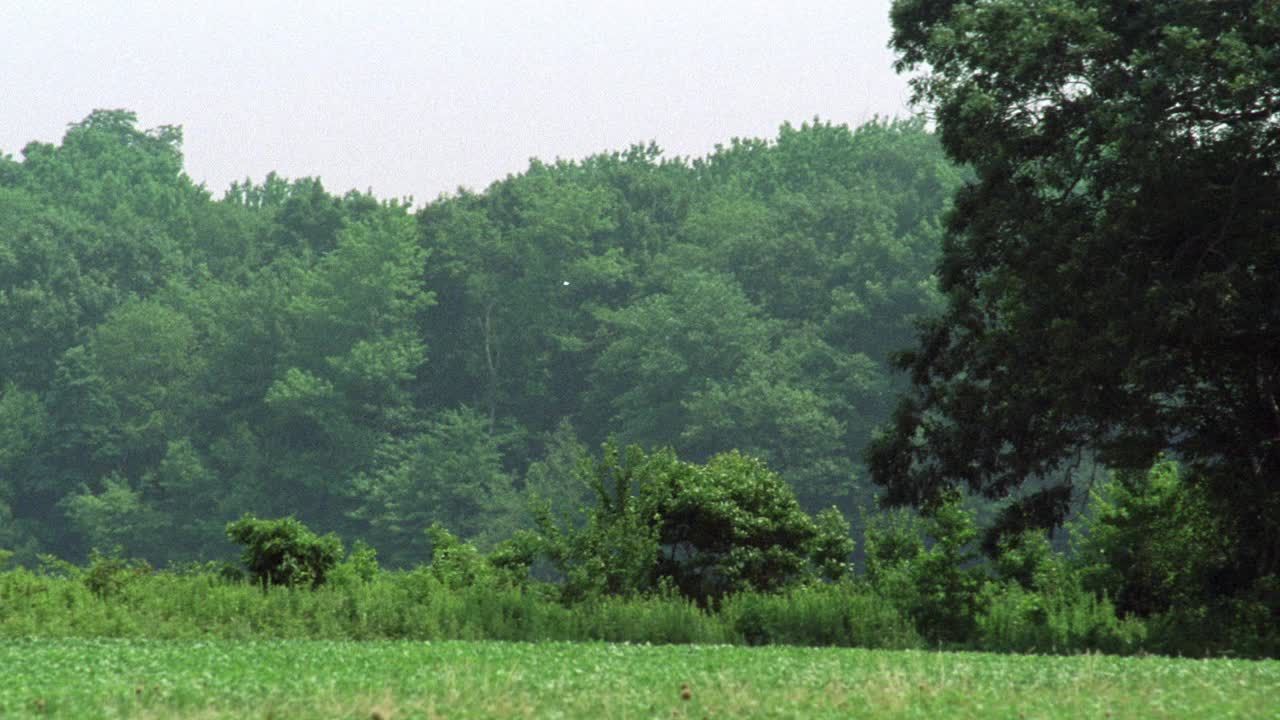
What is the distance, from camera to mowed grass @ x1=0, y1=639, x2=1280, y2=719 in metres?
11.4

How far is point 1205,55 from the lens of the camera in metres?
20.0

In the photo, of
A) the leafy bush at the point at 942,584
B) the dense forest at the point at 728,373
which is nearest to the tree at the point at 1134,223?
the dense forest at the point at 728,373

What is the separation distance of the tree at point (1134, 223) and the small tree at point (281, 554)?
429 inches

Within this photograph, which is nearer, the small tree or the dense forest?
the dense forest

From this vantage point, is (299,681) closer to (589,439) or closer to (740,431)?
(740,431)

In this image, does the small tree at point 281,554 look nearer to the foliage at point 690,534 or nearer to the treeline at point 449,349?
the foliage at point 690,534

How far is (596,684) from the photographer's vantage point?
1272 cm

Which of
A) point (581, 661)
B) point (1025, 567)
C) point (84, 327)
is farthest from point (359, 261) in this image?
point (581, 661)

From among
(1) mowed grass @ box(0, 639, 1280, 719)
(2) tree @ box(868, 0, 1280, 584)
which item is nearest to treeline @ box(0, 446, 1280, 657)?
(2) tree @ box(868, 0, 1280, 584)

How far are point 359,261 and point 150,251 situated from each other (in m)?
16.9

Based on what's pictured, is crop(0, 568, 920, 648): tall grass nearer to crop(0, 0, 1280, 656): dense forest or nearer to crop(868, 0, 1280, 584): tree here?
crop(0, 0, 1280, 656): dense forest

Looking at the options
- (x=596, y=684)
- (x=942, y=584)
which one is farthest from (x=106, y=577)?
(x=942, y=584)

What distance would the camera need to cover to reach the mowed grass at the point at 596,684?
11367mm

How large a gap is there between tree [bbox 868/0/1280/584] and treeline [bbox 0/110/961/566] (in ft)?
148
